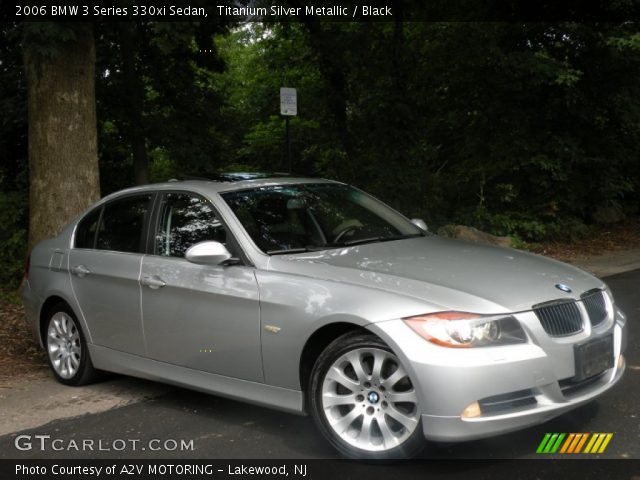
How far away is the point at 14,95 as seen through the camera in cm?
1288

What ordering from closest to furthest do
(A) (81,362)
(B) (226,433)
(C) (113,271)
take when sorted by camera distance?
(B) (226,433), (C) (113,271), (A) (81,362)

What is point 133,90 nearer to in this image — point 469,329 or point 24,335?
point 24,335

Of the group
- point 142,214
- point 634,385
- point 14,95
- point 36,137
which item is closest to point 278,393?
point 142,214

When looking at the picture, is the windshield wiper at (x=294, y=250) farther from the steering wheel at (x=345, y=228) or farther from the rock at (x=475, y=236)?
the rock at (x=475, y=236)

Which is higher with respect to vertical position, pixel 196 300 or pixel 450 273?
pixel 450 273

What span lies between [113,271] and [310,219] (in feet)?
5.05

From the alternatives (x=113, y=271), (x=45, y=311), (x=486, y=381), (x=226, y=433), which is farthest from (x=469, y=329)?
(x=45, y=311)

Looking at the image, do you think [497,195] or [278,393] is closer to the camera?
[278,393]

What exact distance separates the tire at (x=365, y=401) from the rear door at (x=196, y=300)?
53 cm

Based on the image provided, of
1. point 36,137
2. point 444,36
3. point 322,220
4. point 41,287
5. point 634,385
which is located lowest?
point 634,385

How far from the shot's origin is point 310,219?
5.23 m

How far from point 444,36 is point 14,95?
842cm

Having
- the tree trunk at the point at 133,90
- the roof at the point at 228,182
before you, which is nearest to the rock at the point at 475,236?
the tree trunk at the point at 133,90

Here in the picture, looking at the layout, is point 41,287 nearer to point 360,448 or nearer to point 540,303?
point 360,448
